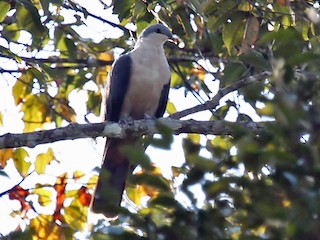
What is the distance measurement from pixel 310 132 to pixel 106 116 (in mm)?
3842

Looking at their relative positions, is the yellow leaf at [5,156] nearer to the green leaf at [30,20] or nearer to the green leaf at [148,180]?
the green leaf at [30,20]

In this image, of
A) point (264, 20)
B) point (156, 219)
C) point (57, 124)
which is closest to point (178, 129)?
point (264, 20)

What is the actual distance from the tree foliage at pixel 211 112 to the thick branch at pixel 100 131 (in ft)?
0.34

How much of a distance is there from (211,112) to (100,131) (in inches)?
44.6

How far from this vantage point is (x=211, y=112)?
5156 mm

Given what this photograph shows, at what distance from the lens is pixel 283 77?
2.05m

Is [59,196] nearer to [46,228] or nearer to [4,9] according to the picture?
[46,228]

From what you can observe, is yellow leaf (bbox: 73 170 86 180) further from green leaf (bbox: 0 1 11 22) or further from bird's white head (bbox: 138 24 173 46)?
bird's white head (bbox: 138 24 173 46)

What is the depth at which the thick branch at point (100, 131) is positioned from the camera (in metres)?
4.01

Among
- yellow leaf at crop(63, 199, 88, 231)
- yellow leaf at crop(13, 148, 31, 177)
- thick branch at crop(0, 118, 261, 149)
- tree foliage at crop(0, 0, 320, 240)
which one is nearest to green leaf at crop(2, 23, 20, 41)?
tree foliage at crop(0, 0, 320, 240)

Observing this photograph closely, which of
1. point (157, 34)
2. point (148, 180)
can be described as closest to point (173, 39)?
point (157, 34)

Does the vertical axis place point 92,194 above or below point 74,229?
above

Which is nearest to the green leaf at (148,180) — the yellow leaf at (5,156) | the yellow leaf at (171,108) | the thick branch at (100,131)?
the thick branch at (100,131)

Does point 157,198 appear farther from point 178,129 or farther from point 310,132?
point 178,129
